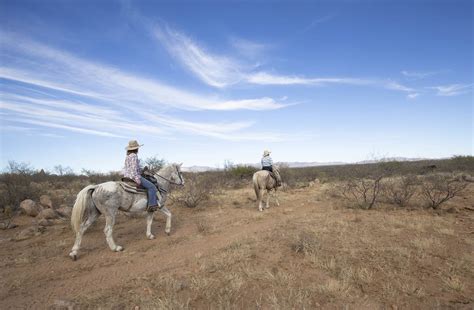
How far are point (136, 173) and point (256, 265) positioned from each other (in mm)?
3728

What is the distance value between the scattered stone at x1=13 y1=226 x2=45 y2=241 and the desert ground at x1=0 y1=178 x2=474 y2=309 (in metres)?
0.13

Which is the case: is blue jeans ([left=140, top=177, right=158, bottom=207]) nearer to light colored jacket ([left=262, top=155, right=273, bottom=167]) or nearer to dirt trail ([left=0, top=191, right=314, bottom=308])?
dirt trail ([left=0, top=191, right=314, bottom=308])

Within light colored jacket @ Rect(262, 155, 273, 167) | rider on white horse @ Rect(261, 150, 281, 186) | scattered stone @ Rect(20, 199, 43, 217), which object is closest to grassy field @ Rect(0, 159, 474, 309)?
scattered stone @ Rect(20, 199, 43, 217)

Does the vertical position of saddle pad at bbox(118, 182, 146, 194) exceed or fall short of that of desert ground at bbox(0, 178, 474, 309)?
it exceeds it

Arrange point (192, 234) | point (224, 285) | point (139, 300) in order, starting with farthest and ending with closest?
point (192, 234) < point (224, 285) < point (139, 300)

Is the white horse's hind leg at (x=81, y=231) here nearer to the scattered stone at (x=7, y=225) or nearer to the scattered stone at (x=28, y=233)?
the scattered stone at (x=28, y=233)

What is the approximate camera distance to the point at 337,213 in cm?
989

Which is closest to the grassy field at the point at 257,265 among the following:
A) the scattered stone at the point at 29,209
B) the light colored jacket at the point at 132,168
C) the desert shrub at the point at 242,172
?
the scattered stone at the point at 29,209

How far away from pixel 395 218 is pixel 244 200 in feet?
22.9

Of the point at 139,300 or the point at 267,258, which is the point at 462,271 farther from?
the point at 139,300

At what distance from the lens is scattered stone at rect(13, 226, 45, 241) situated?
8.00m

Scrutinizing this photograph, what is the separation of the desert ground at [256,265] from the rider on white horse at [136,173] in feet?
3.52

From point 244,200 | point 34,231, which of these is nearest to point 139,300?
point 34,231

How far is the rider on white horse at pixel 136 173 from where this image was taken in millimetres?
6922
